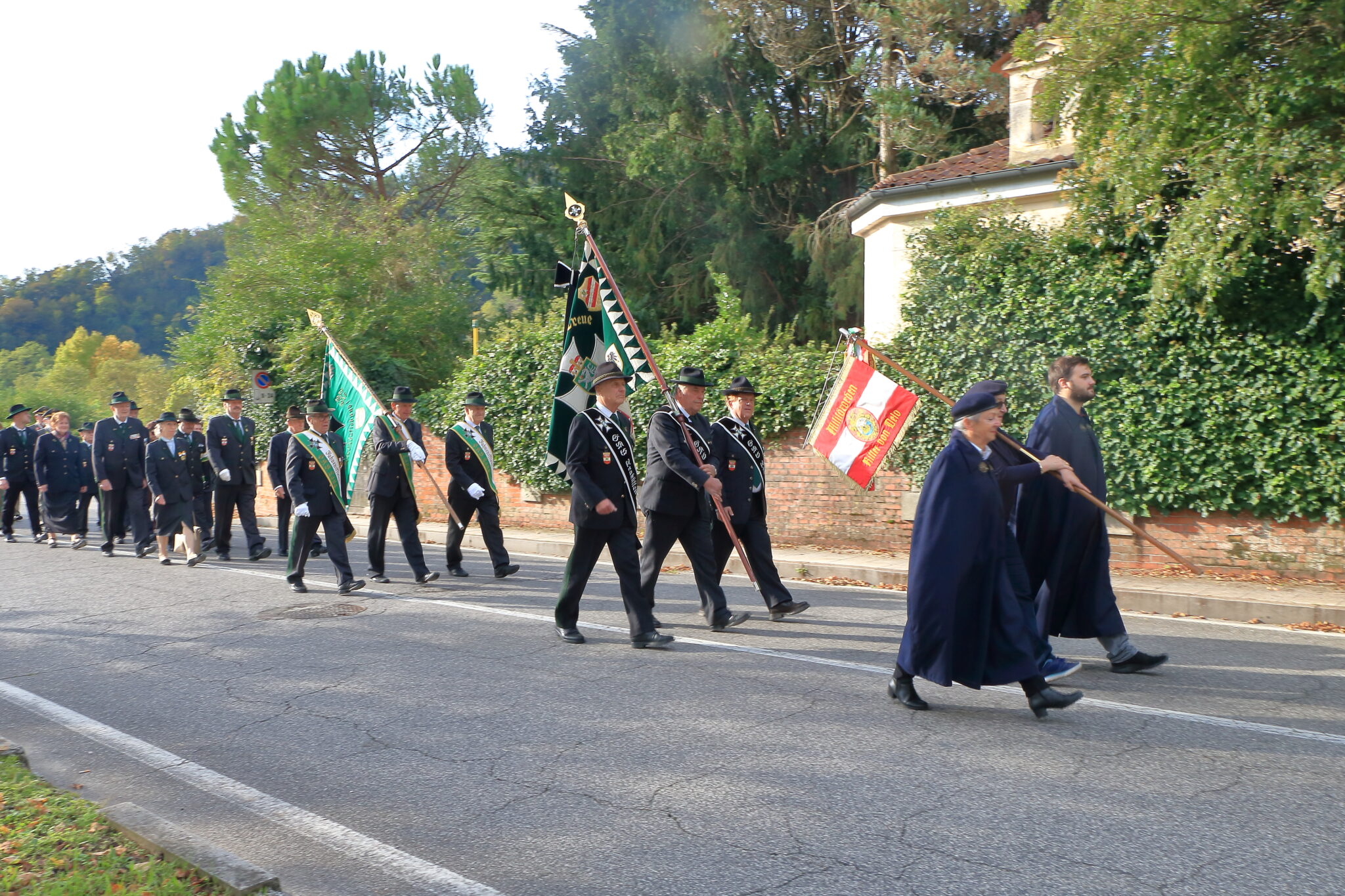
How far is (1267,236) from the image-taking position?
963 cm

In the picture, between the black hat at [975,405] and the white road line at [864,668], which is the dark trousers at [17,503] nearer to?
the white road line at [864,668]

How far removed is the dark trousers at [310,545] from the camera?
33.3 ft

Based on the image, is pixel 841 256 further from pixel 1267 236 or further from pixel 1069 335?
pixel 1267 236

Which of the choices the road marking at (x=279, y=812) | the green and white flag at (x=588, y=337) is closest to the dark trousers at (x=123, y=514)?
the green and white flag at (x=588, y=337)

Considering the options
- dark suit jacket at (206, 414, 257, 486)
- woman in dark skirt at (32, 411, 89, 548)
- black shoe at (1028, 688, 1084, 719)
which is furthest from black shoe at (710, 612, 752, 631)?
woman in dark skirt at (32, 411, 89, 548)

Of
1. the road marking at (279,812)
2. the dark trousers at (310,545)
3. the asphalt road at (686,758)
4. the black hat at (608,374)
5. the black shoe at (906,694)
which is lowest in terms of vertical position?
the road marking at (279,812)

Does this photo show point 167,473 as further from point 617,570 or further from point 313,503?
point 617,570

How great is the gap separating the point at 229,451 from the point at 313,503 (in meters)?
3.59

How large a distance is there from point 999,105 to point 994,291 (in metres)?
9.72

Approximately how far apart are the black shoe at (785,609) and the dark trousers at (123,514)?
9.01 metres

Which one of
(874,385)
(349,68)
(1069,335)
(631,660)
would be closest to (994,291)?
(1069,335)

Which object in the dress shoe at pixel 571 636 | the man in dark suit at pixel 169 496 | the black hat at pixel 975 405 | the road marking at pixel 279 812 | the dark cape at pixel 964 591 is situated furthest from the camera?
the man in dark suit at pixel 169 496

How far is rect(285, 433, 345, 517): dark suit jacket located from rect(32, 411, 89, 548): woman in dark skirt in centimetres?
700

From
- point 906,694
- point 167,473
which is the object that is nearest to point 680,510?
point 906,694
